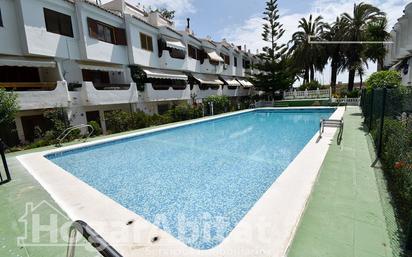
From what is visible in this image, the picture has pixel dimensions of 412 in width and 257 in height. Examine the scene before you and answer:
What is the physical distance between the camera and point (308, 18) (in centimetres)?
3862

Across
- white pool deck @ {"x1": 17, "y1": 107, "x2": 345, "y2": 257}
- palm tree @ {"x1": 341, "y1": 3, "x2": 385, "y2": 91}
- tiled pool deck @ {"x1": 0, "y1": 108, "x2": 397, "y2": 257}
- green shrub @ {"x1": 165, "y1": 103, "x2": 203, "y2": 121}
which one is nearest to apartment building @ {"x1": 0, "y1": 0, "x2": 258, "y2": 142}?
green shrub @ {"x1": 165, "y1": 103, "x2": 203, "y2": 121}

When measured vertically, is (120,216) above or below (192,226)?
above

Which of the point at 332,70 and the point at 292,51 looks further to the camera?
the point at 292,51

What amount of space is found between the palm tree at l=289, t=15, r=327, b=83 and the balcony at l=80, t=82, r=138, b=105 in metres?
30.8

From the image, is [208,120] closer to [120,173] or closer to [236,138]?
[236,138]

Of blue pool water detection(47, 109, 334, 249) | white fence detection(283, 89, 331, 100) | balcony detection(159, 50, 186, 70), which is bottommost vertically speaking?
blue pool water detection(47, 109, 334, 249)

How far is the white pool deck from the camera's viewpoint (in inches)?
136

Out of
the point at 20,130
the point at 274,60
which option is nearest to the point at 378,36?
the point at 274,60

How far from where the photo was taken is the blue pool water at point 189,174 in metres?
5.37

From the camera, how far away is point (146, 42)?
72.6 feet

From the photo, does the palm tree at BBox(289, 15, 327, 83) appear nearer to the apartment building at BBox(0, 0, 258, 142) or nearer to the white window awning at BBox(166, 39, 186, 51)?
the apartment building at BBox(0, 0, 258, 142)

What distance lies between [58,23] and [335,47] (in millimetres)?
37987

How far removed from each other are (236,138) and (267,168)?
6159 mm

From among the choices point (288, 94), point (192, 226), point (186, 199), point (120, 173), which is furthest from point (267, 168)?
point (288, 94)
